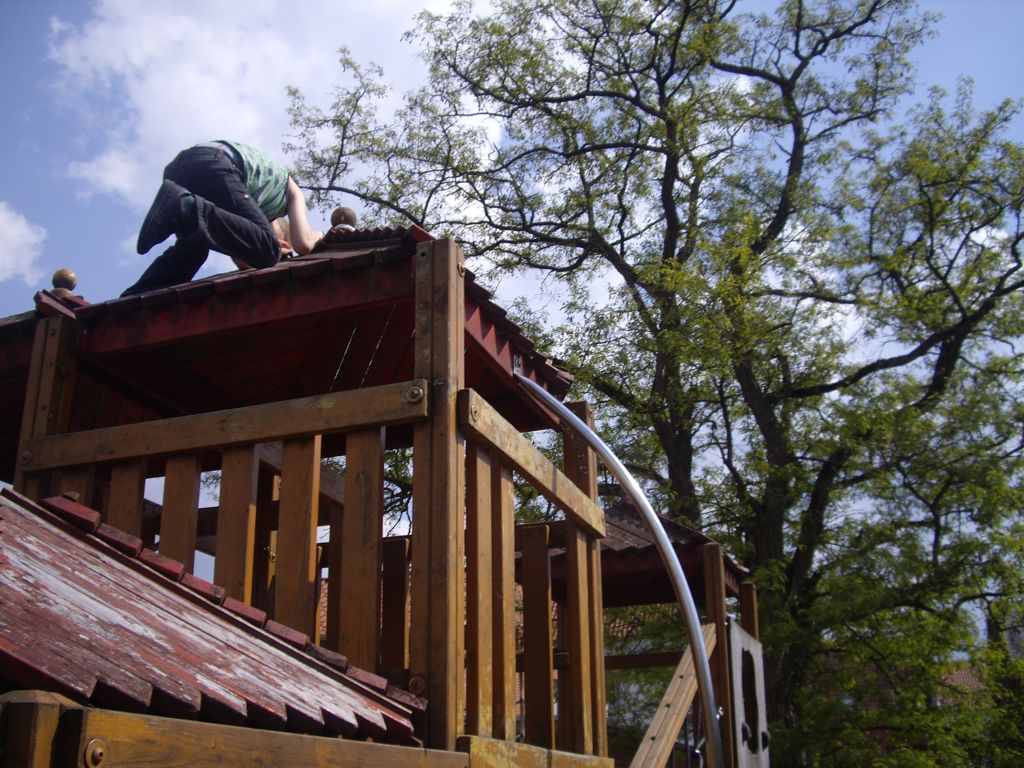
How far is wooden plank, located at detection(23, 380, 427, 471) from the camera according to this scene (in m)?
4.33

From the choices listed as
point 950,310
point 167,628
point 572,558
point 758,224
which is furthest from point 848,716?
point 167,628

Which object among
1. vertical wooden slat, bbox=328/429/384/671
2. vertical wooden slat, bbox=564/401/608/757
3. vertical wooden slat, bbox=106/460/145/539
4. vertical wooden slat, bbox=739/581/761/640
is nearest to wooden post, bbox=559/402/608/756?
vertical wooden slat, bbox=564/401/608/757

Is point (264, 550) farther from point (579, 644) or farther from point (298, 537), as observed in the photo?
point (298, 537)

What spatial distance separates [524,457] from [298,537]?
1.10 m

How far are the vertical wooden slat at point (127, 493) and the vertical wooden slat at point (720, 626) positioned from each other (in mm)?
4537

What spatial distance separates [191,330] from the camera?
16.2 feet

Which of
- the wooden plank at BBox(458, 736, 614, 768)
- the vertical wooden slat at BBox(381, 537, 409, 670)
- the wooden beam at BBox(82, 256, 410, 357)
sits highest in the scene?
the wooden beam at BBox(82, 256, 410, 357)

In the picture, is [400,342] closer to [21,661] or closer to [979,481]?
[21,661]

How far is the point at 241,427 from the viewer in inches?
180

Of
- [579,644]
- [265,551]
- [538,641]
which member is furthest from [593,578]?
[265,551]

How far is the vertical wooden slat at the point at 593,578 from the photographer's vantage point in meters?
5.80

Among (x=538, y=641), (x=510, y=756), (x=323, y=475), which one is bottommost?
(x=510, y=756)

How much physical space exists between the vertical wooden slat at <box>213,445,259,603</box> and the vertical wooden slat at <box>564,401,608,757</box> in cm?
200

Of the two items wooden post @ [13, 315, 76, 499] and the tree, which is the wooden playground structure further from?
the tree
